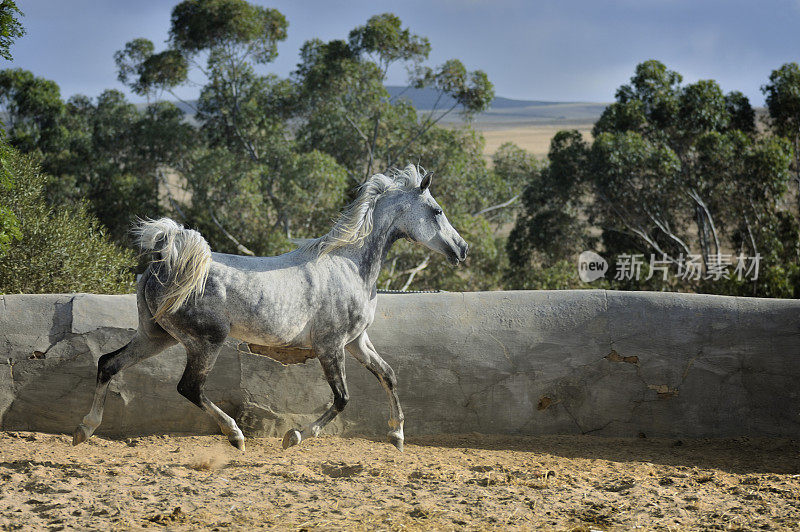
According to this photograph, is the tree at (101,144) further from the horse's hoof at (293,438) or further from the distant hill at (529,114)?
the distant hill at (529,114)

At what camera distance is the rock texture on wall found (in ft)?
18.4

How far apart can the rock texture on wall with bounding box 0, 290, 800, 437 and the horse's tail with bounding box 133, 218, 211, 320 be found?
1.35 meters

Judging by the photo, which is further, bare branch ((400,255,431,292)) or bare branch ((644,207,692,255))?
bare branch ((400,255,431,292))

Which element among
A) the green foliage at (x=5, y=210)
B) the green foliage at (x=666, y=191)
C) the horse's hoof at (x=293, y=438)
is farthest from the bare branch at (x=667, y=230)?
the green foliage at (x=5, y=210)

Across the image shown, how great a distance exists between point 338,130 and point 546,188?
5958 mm

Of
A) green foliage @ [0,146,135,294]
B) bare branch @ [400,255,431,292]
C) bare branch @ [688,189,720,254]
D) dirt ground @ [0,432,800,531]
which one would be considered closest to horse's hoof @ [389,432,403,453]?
dirt ground @ [0,432,800,531]

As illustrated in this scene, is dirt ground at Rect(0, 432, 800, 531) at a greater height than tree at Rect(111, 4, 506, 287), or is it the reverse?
tree at Rect(111, 4, 506, 287)

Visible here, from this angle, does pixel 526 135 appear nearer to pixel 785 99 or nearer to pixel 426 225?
pixel 785 99

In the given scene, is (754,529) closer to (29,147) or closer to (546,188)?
(546,188)

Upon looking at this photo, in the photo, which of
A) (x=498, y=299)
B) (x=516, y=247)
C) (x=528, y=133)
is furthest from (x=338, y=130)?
(x=528, y=133)

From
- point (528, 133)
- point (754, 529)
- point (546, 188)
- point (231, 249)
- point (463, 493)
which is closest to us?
point (754, 529)

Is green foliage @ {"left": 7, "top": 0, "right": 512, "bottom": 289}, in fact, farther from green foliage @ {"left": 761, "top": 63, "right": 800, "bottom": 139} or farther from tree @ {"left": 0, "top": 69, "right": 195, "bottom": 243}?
green foliage @ {"left": 761, "top": 63, "right": 800, "bottom": 139}

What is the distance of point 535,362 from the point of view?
229 inches

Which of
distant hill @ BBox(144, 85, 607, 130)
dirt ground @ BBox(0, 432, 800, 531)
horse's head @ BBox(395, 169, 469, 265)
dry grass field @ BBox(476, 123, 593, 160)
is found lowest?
dirt ground @ BBox(0, 432, 800, 531)
